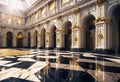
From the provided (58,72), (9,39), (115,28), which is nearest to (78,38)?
(115,28)

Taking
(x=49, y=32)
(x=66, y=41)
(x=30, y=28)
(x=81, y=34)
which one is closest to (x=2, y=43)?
(x=30, y=28)

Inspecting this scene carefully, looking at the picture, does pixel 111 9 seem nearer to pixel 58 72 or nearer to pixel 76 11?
pixel 76 11

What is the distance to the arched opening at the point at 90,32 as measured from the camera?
40.7 feet

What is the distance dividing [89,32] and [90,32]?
0.14m

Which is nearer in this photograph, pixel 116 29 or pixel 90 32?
pixel 116 29

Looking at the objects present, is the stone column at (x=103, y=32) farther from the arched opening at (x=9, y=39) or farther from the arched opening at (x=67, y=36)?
the arched opening at (x=9, y=39)

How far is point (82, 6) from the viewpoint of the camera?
38.8 ft

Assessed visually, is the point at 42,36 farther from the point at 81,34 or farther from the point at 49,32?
the point at 81,34

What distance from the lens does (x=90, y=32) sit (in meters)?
12.7

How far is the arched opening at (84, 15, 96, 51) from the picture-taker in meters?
12.4

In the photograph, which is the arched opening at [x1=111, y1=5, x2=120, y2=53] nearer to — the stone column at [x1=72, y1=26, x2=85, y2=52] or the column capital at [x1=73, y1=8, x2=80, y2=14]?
the stone column at [x1=72, y1=26, x2=85, y2=52]

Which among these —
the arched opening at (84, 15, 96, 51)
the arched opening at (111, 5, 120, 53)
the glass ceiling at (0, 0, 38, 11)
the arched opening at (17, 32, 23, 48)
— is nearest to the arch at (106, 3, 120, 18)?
the arched opening at (111, 5, 120, 53)

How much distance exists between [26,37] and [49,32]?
10559mm

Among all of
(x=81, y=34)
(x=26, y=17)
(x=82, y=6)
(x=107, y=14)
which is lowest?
(x=81, y=34)
